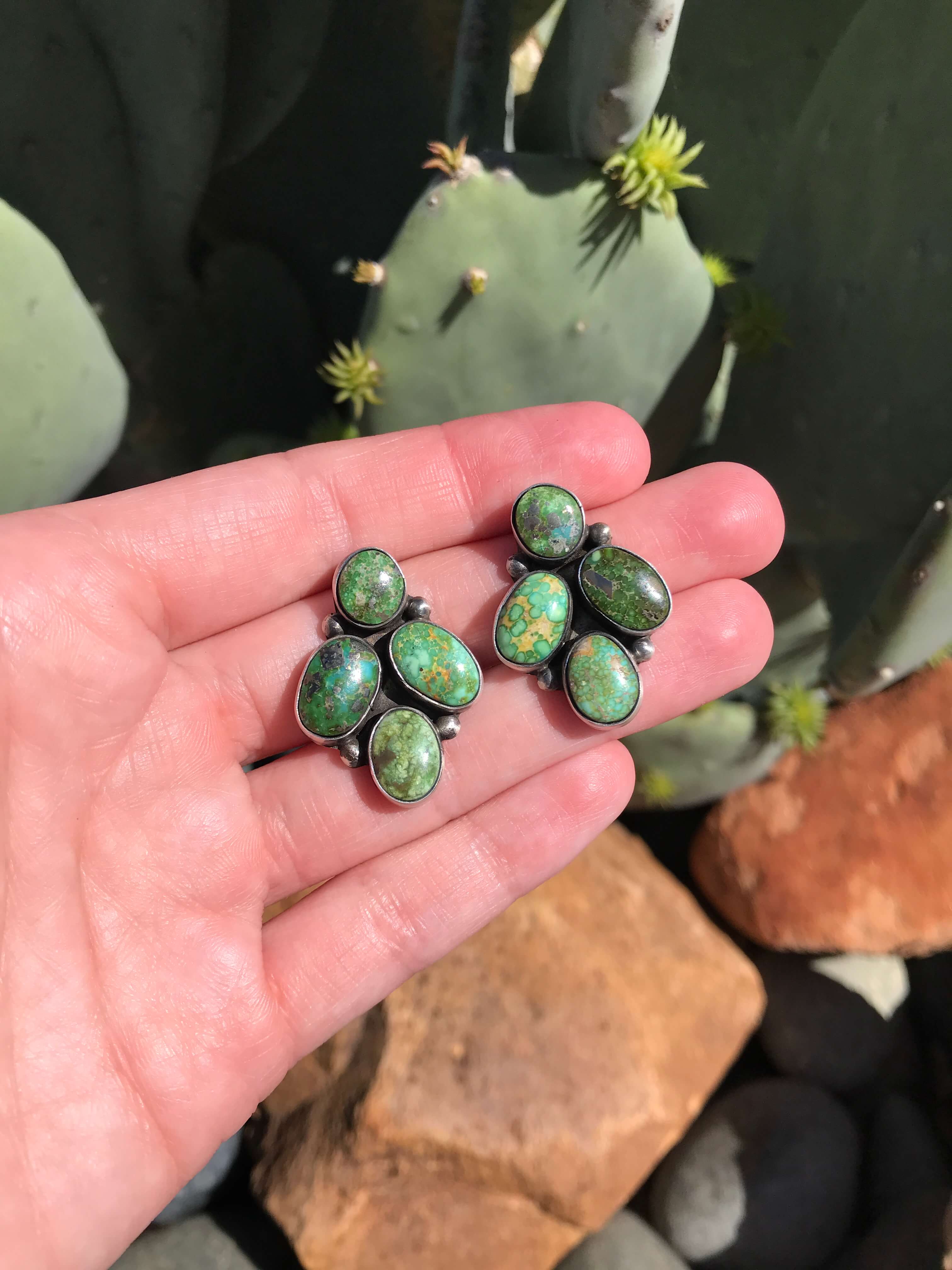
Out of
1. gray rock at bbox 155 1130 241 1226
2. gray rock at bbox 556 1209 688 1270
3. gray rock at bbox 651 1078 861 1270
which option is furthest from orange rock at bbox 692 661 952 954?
gray rock at bbox 155 1130 241 1226

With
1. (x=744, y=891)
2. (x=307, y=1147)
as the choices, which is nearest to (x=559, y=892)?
(x=744, y=891)

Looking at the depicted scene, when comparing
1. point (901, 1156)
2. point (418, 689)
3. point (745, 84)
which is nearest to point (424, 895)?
point (418, 689)

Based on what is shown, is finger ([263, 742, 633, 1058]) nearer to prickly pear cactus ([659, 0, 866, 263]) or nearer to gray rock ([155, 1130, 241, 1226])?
gray rock ([155, 1130, 241, 1226])

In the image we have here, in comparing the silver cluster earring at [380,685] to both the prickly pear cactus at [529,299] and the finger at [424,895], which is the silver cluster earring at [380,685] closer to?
the finger at [424,895]

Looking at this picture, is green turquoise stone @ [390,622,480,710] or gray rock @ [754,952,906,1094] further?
gray rock @ [754,952,906,1094]

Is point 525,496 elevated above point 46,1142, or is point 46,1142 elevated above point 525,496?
point 525,496

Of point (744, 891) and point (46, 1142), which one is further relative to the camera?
point (744, 891)

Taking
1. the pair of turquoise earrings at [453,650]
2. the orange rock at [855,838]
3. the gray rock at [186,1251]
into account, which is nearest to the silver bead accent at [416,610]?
the pair of turquoise earrings at [453,650]

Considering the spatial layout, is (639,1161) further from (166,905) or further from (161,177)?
(161,177)
